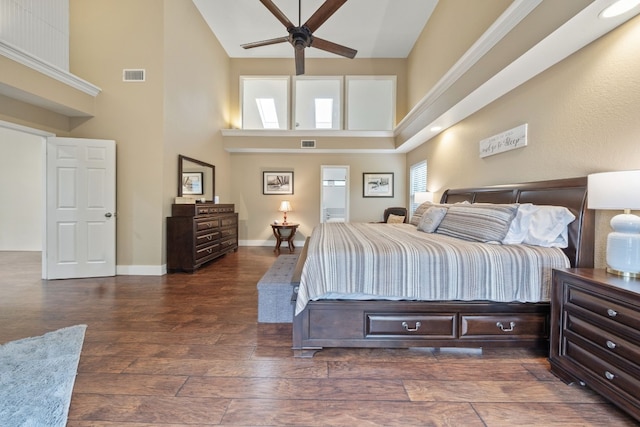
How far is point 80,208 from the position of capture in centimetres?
381

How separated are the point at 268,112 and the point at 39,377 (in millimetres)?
6007

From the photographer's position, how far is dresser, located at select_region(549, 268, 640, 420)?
1.28 metres

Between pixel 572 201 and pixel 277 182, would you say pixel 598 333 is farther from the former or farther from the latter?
pixel 277 182

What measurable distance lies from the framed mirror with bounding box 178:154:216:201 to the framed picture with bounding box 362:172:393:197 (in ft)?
11.6

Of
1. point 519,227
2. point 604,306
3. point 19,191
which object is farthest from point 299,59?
point 19,191

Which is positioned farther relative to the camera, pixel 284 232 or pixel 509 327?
pixel 284 232

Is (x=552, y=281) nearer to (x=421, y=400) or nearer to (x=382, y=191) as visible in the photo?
(x=421, y=400)

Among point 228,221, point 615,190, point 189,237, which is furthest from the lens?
point 228,221

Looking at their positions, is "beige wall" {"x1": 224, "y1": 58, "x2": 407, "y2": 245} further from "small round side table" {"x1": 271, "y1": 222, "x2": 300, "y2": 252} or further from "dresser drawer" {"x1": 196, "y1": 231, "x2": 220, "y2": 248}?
"dresser drawer" {"x1": 196, "y1": 231, "x2": 220, "y2": 248}

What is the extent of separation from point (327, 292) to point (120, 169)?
3881 mm

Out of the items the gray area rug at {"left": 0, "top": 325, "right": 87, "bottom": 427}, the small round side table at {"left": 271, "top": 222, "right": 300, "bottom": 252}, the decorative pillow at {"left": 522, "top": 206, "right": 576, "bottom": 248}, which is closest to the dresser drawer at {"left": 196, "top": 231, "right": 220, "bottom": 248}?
the small round side table at {"left": 271, "top": 222, "right": 300, "bottom": 252}

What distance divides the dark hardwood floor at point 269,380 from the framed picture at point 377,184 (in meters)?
4.77

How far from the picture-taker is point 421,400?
1.48 meters

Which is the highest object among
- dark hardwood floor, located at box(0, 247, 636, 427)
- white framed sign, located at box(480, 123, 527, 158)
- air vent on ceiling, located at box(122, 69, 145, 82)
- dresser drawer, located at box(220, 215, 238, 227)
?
air vent on ceiling, located at box(122, 69, 145, 82)
